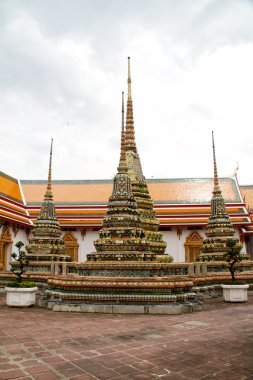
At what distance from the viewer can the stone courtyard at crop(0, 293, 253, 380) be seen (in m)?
4.43

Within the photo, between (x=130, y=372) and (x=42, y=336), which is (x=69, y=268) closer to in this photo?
(x=42, y=336)

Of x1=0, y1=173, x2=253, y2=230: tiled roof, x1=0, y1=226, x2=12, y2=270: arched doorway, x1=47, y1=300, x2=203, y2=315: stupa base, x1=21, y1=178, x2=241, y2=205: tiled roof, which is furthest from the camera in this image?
x1=21, y1=178, x2=241, y2=205: tiled roof

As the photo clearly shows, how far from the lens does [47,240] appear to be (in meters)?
18.2

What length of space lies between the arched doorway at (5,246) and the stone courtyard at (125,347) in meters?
14.0

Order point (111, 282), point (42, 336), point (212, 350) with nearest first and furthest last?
point (212, 350) < point (42, 336) < point (111, 282)

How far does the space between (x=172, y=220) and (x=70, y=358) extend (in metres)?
20.2

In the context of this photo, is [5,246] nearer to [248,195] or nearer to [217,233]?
[217,233]

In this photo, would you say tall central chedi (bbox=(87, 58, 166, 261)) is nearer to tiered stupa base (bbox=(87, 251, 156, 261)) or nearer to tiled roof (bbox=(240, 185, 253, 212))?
tiered stupa base (bbox=(87, 251, 156, 261))

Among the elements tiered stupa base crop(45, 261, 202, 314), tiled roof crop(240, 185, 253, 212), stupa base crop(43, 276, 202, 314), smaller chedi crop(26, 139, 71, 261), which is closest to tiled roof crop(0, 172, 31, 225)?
smaller chedi crop(26, 139, 71, 261)

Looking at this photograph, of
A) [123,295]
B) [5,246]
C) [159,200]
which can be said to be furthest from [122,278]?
[159,200]

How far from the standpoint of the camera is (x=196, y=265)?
14.4 metres

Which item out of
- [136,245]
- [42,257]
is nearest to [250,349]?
[136,245]

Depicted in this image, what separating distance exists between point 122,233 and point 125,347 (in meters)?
6.65

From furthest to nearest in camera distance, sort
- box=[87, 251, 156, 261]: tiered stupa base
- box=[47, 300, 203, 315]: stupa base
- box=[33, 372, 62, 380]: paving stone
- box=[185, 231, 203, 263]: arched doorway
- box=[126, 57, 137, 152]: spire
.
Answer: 1. box=[185, 231, 203, 263]: arched doorway
2. box=[126, 57, 137, 152]: spire
3. box=[87, 251, 156, 261]: tiered stupa base
4. box=[47, 300, 203, 315]: stupa base
5. box=[33, 372, 62, 380]: paving stone
